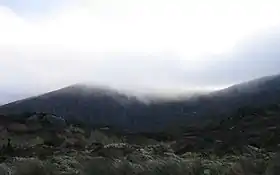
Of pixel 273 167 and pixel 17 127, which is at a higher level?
pixel 273 167

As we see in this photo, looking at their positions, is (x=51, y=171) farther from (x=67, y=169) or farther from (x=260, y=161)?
(x=260, y=161)

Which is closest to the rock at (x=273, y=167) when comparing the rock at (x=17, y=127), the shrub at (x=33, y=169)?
the shrub at (x=33, y=169)

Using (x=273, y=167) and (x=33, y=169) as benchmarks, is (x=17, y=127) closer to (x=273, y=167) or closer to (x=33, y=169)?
(x=33, y=169)

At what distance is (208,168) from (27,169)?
536cm

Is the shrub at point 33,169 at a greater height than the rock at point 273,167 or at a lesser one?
greater

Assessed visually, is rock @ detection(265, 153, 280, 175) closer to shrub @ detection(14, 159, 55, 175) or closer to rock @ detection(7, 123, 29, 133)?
shrub @ detection(14, 159, 55, 175)

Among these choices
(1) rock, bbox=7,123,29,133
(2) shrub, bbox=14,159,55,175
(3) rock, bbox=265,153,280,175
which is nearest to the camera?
(2) shrub, bbox=14,159,55,175

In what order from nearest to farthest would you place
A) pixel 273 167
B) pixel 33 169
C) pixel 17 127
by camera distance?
pixel 33 169
pixel 273 167
pixel 17 127

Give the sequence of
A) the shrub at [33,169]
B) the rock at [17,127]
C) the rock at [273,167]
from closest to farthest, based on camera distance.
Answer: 1. the shrub at [33,169]
2. the rock at [273,167]
3. the rock at [17,127]

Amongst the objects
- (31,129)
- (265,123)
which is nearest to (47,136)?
(31,129)

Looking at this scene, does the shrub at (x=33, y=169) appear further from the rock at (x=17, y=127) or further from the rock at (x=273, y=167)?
the rock at (x=17, y=127)

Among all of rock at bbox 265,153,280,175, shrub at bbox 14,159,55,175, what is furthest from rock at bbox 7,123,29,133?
rock at bbox 265,153,280,175

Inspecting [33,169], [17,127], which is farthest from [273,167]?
[17,127]

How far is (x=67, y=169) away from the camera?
16406 millimetres
